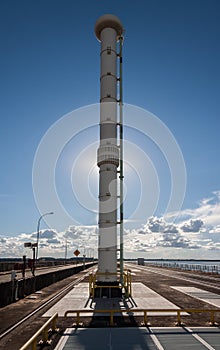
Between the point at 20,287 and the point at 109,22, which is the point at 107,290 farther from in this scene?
the point at 109,22

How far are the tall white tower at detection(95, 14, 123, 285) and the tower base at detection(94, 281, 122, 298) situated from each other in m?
0.17

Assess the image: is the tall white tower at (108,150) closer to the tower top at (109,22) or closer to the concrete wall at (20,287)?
the tower top at (109,22)

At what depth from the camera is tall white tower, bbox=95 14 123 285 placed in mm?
25141

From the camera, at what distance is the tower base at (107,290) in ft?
79.0

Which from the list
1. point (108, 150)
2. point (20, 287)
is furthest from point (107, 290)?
point (108, 150)

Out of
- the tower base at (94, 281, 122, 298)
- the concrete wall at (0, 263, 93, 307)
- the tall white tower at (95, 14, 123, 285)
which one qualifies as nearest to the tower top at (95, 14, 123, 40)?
the tall white tower at (95, 14, 123, 285)

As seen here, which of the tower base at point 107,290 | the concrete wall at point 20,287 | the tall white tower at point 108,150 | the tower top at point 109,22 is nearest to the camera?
the concrete wall at point 20,287

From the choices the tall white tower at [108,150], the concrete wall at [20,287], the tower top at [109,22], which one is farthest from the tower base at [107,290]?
the tower top at [109,22]

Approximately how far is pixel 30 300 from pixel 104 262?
6631 mm

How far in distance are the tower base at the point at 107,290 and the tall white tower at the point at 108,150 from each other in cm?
17

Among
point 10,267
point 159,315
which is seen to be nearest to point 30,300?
point 159,315

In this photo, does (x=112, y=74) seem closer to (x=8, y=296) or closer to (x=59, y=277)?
(x=8, y=296)

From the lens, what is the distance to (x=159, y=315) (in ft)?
58.0

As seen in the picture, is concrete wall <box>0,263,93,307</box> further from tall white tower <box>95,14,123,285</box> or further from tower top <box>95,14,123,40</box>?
tower top <box>95,14,123,40</box>
